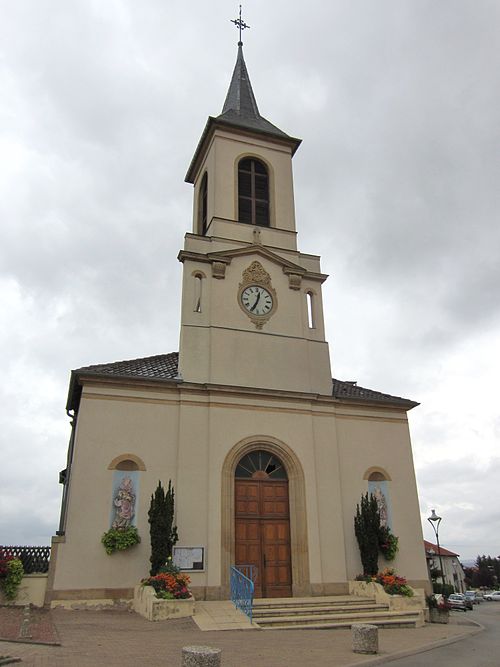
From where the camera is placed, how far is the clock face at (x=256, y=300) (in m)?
20.3

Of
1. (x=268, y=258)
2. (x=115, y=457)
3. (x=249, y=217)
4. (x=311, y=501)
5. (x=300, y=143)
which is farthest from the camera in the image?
(x=300, y=143)

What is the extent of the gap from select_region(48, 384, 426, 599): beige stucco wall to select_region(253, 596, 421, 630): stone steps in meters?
1.81

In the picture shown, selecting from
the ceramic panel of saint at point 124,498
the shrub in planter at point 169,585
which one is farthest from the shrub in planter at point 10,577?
the shrub in planter at point 169,585

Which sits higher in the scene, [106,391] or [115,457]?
[106,391]

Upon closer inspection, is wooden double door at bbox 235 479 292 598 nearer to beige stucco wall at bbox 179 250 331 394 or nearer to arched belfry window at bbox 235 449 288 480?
arched belfry window at bbox 235 449 288 480

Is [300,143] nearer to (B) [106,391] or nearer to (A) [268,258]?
(A) [268,258]

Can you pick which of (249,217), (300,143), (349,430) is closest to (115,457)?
(349,430)

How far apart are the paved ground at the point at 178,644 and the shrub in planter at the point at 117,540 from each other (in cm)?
170

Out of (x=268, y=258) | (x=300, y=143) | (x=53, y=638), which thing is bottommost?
(x=53, y=638)

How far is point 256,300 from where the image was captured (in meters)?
20.6

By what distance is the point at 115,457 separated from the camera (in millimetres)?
16281

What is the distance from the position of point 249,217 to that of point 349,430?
31.7 feet

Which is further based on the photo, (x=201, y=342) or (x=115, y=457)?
(x=201, y=342)

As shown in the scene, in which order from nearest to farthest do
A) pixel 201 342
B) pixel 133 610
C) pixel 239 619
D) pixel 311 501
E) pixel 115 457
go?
pixel 239 619 → pixel 133 610 → pixel 115 457 → pixel 311 501 → pixel 201 342
